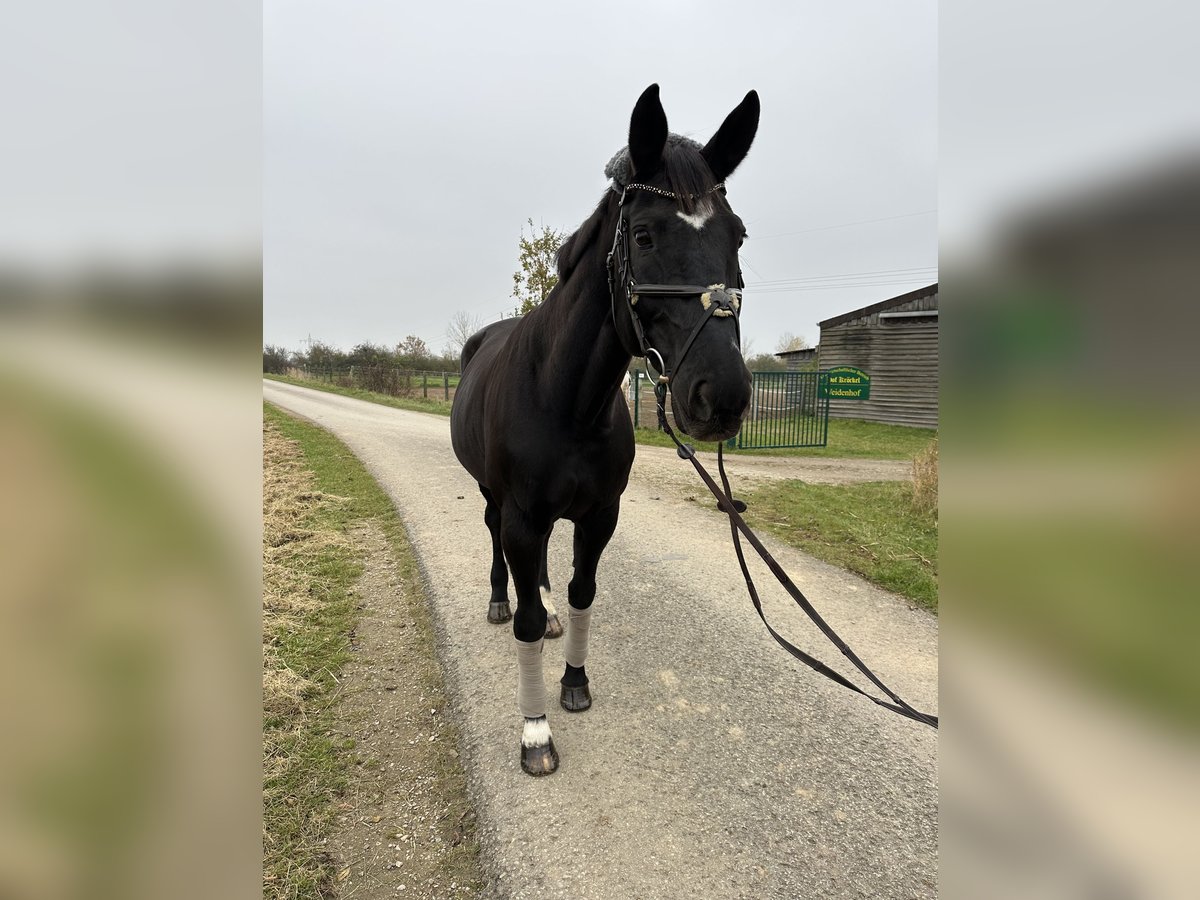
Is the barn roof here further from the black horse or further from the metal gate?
the black horse

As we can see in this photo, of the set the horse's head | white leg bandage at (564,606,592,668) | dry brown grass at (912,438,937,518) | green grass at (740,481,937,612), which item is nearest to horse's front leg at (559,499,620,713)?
white leg bandage at (564,606,592,668)

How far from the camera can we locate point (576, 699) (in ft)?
9.87

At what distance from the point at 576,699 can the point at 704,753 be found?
2.40 ft

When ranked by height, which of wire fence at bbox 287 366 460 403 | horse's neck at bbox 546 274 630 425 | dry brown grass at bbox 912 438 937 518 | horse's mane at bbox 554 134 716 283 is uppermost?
wire fence at bbox 287 366 460 403

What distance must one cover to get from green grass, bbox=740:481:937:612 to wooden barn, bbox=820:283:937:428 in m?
9.57

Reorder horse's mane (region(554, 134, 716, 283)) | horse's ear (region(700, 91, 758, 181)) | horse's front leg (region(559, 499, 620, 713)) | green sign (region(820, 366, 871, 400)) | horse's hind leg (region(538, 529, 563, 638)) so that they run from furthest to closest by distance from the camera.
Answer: green sign (region(820, 366, 871, 400)), horse's hind leg (region(538, 529, 563, 638)), horse's front leg (region(559, 499, 620, 713)), horse's ear (region(700, 91, 758, 181)), horse's mane (region(554, 134, 716, 283))

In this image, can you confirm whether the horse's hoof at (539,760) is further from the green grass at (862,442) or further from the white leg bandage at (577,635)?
the green grass at (862,442)

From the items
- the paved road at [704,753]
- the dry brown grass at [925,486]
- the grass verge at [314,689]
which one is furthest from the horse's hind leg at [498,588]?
the dry brown grass at [925,486]

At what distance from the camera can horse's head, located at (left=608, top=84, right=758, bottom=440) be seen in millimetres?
1693

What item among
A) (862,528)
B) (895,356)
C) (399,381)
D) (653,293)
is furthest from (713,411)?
(399,381)

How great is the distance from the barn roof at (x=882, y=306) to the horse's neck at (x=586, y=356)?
16699mm

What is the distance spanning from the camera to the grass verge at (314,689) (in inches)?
82.5

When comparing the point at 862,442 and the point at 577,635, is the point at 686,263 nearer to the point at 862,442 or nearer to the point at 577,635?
the point at 577,635
